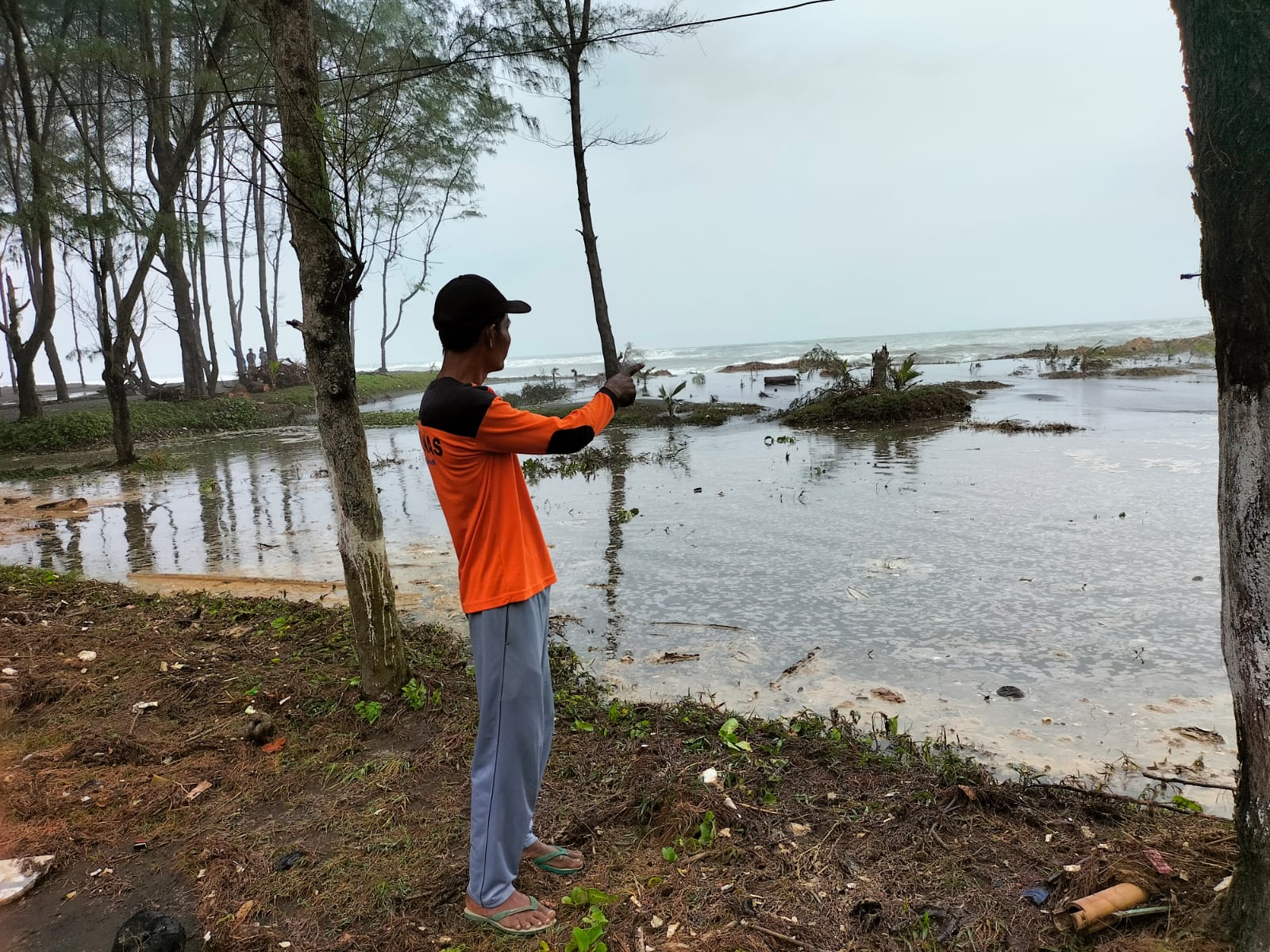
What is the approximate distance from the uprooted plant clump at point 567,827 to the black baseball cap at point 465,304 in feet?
5.85

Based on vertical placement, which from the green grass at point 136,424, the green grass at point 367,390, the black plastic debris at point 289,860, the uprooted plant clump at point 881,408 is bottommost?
the black plastic debris at point 289,860

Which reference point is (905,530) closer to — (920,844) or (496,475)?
(920,844)

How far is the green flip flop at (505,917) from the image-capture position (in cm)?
221

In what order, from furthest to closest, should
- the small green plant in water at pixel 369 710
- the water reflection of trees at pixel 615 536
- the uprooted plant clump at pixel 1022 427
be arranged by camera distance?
1. the uprooted plant clump at pixel 1022 427
2. the water reflection of trees at pixel 615 536
3. the small green plant in water at pixel 369 710

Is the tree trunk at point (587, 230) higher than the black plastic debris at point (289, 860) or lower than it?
higher

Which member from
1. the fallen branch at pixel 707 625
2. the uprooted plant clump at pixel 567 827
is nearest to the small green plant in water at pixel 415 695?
the uprooted plant clump at pixel 567 827

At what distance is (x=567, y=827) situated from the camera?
274 centimetres

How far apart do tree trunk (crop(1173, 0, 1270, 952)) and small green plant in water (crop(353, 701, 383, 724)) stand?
3250 mm

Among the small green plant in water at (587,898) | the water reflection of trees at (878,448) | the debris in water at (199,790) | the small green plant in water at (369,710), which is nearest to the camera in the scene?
the small green plant in water at (587,898)

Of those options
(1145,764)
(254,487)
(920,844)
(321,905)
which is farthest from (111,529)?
(1145,764)

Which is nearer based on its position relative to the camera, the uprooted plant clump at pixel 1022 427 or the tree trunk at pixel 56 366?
the uprooted plant clump at pixel 1022 427

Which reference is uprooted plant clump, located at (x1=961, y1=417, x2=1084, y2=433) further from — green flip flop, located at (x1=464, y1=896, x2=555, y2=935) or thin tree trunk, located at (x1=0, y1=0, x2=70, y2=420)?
thin tree trunk, located at (x1=0, y1=0, x2=70, y2=420)

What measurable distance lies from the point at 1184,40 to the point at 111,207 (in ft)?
51.3

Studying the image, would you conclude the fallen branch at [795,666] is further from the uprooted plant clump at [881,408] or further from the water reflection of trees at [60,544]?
the uprooted plant clump at [881,408]
